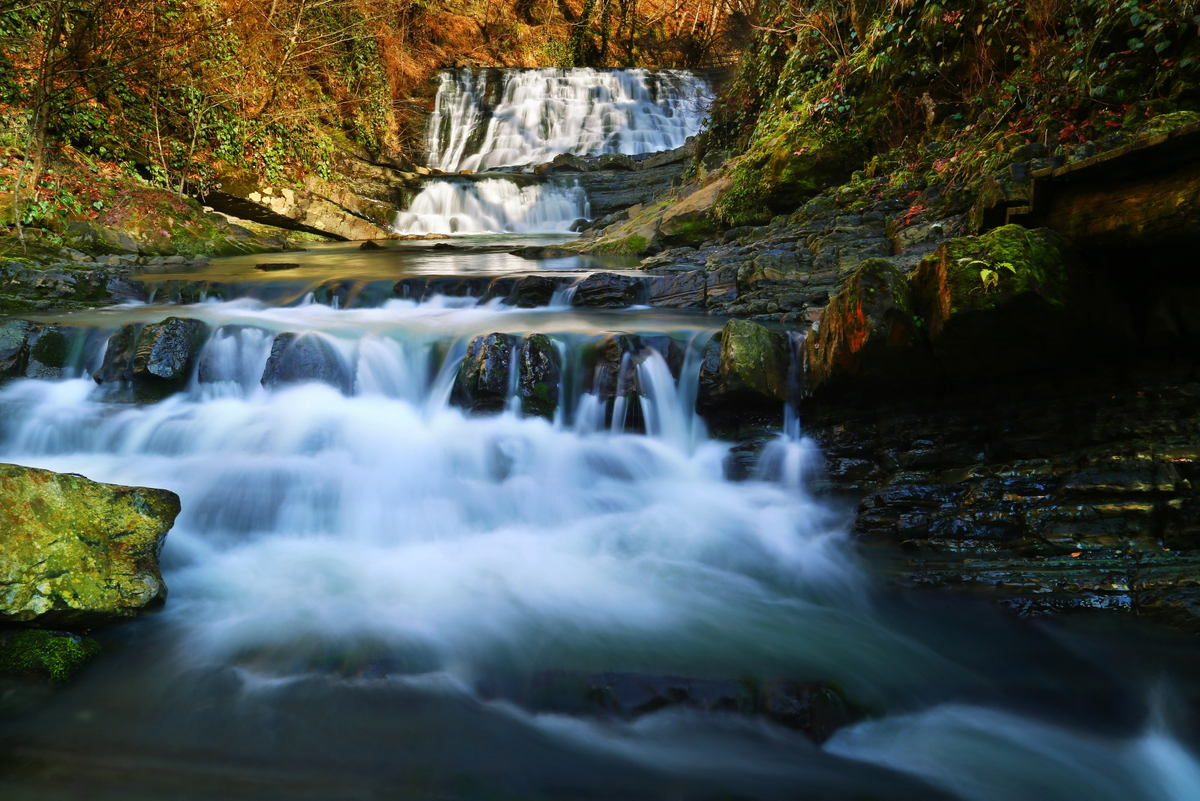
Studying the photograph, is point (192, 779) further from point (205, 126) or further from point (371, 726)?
point (205, 126)

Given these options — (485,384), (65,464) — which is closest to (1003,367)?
(485,384)

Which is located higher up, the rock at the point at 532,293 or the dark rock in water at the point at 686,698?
the rock at the point at 532,293

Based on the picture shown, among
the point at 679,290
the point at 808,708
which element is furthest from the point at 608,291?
the point at 808,708

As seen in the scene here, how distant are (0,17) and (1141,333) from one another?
1356cm

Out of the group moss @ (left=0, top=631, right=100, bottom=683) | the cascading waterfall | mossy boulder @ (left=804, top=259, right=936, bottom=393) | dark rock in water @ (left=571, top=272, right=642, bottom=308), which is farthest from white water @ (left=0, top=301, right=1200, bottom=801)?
the cascading waterfall

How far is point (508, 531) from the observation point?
186 inches

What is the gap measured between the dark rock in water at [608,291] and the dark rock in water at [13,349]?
5285 millimetres

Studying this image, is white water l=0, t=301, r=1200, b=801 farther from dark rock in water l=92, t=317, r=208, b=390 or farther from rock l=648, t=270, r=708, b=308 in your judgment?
rock l=648, t=270, r=708, b=308

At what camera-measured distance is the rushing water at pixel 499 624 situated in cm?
262

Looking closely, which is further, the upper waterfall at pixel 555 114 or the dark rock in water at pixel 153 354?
the upper waterfall at pixel 555 114

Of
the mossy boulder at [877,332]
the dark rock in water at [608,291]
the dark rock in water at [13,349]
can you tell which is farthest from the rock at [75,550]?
the dark rock in water at [608,291]

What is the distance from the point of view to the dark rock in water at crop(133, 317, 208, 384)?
5.91 m

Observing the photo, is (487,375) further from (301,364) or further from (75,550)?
(75,550)

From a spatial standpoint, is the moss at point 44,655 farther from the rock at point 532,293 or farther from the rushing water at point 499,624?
the rock at point 532,293
